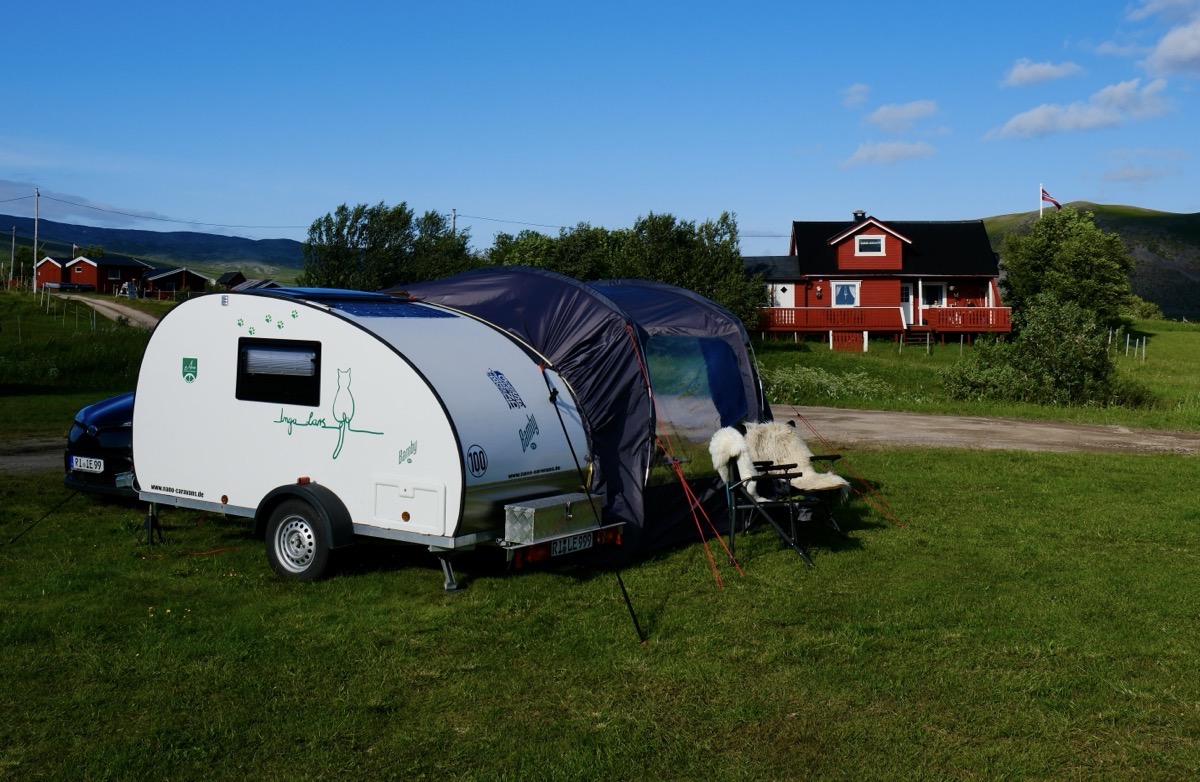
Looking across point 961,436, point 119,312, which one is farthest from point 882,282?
point 119,312

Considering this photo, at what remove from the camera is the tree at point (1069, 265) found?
50.5 m

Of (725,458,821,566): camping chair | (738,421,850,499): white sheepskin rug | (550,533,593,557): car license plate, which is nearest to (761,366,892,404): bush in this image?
(738,421,850,499): white sheepskin rug

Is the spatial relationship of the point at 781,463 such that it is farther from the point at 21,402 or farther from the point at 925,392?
the point at 925,392

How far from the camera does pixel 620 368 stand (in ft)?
31.9

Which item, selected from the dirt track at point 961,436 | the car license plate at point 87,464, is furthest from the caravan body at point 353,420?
the dirt track at point 961,436

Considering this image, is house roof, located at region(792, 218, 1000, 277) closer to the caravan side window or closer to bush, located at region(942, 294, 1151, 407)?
bush, located at region(942, 294, 1151, 407)

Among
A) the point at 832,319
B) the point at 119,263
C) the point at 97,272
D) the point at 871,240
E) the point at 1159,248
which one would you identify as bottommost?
the point at 832,319

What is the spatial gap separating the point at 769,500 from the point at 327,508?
13.1 ft

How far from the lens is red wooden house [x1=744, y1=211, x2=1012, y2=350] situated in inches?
1738

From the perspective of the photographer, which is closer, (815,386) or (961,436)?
(961,436)

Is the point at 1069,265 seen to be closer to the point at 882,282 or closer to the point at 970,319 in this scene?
the point at 970,319

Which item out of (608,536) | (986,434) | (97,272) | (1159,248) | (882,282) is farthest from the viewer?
(1159,248)

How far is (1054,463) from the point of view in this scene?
1608cm

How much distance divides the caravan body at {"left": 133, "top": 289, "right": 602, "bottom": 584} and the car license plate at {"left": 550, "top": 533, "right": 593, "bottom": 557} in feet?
0.32
